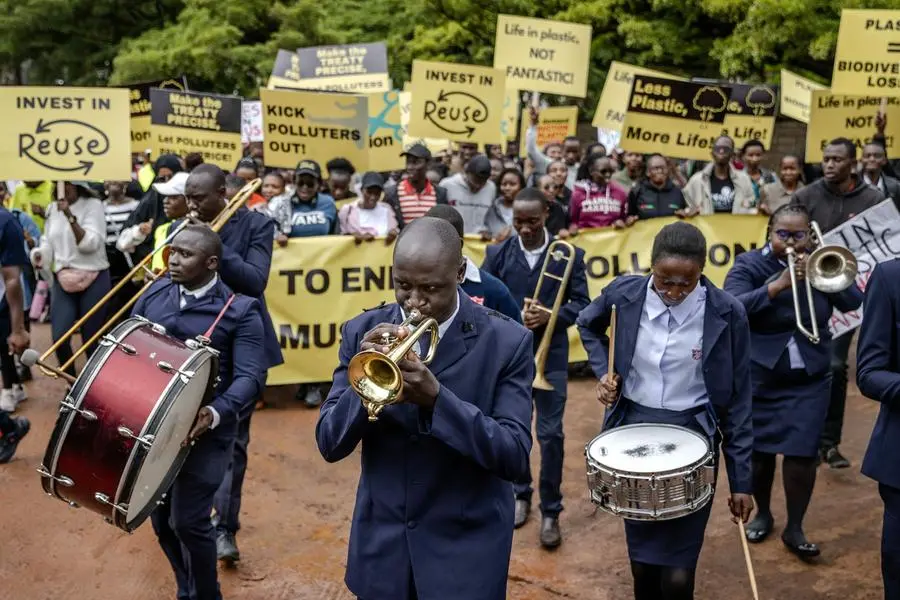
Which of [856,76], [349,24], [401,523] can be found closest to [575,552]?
[401,523]

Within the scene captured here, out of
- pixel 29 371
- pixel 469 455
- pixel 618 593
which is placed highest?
pixel 469 455

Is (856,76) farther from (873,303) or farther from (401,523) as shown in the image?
(401,523)

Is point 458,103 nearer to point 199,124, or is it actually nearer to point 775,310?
point 199,124

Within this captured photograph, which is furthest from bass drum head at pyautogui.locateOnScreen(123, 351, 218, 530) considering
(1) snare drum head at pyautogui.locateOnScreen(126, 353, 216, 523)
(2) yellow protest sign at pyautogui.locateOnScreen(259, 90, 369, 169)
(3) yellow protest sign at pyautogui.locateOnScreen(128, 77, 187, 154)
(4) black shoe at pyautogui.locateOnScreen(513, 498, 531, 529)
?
(3) yellow protest sign at pyautogui.locateOnScreen(128, 77, 187, 154)

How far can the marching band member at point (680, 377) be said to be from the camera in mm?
4555

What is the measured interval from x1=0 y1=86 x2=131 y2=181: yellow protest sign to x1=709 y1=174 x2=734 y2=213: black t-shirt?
617 centimetres

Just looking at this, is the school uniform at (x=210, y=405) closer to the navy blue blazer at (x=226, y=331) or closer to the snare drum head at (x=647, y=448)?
the navy blue blazer at (x=226, y=331)

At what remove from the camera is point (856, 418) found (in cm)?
901

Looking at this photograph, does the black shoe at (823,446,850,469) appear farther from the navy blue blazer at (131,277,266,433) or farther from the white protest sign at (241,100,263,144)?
the white protest sign at (241,100,263,144)

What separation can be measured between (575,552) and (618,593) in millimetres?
573

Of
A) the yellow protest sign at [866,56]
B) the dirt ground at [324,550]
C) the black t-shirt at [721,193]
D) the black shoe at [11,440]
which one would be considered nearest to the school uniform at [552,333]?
the dirt ground at [324,550]

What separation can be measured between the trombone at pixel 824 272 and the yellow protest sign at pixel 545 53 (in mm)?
7373

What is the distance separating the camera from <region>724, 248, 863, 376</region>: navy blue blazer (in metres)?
5.95

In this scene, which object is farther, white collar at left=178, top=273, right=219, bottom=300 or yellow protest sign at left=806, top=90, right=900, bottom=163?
yellow protest sign at left=806, top=90, right=900, bottom=163
